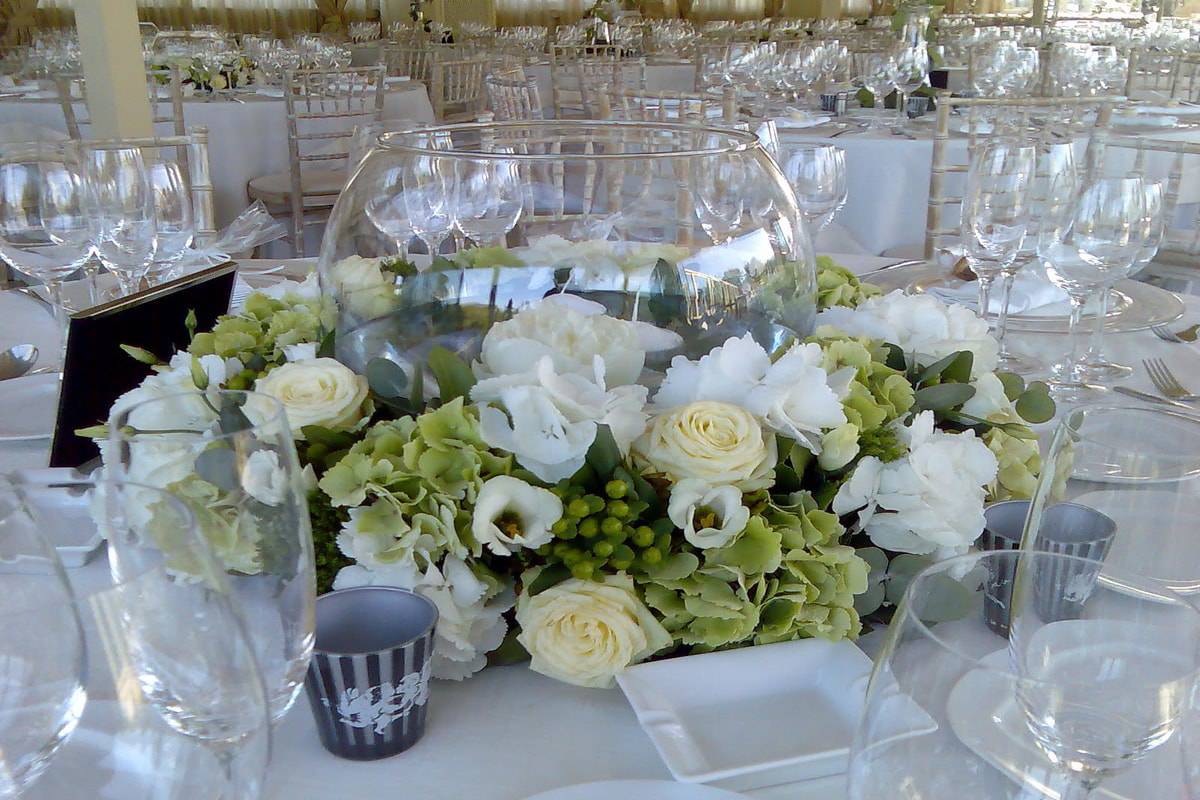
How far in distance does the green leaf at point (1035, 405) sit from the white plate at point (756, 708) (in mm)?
268

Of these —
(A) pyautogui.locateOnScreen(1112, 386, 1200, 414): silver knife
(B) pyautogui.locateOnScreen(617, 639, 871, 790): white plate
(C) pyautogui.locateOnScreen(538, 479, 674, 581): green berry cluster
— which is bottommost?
(B) pyautogui.locateOnScreen(617, 639, 871, 790): white plate

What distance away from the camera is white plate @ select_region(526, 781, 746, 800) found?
1.64ft

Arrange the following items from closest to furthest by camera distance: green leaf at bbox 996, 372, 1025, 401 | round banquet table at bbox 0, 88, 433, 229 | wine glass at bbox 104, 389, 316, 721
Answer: wine glass at bbox 104, 389, 316, 721, green leaf at bbox 996, 372, 1025, 401, round banquet table at bbox 0, 88, 433, 229

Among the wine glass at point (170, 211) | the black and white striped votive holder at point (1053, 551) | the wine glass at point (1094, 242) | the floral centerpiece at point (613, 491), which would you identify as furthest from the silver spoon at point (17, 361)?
the wine glass at point (1094, 242)

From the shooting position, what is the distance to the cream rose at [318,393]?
65cm

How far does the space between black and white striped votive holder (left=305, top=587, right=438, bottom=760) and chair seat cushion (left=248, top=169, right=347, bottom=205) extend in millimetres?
2865

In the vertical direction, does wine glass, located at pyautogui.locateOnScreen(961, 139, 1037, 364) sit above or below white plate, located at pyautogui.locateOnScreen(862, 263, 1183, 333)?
above

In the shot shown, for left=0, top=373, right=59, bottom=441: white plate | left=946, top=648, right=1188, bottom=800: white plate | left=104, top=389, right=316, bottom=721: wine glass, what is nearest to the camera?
left=946, top=648, right=1188, bottom=800: white plate

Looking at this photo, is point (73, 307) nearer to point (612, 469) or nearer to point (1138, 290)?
point (612, 469)

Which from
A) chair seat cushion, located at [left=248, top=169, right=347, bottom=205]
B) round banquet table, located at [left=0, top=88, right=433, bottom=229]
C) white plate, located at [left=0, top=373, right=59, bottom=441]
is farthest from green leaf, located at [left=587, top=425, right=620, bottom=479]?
round banquet table, located at [left=0, top=88, right=433, bottom=229]

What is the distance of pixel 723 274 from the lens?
766mm

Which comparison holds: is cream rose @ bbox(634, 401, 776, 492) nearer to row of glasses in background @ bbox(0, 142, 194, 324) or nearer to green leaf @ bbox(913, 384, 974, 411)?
green leaf @ bbox(913, 384, 974, 411)

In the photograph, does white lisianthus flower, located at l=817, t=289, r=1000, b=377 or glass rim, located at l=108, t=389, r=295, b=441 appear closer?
glass rim, located at l=108, t=389, r=295, b=441

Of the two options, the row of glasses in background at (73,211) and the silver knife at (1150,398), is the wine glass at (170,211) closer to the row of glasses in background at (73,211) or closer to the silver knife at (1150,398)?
the row of glasses in background at (73,211)
